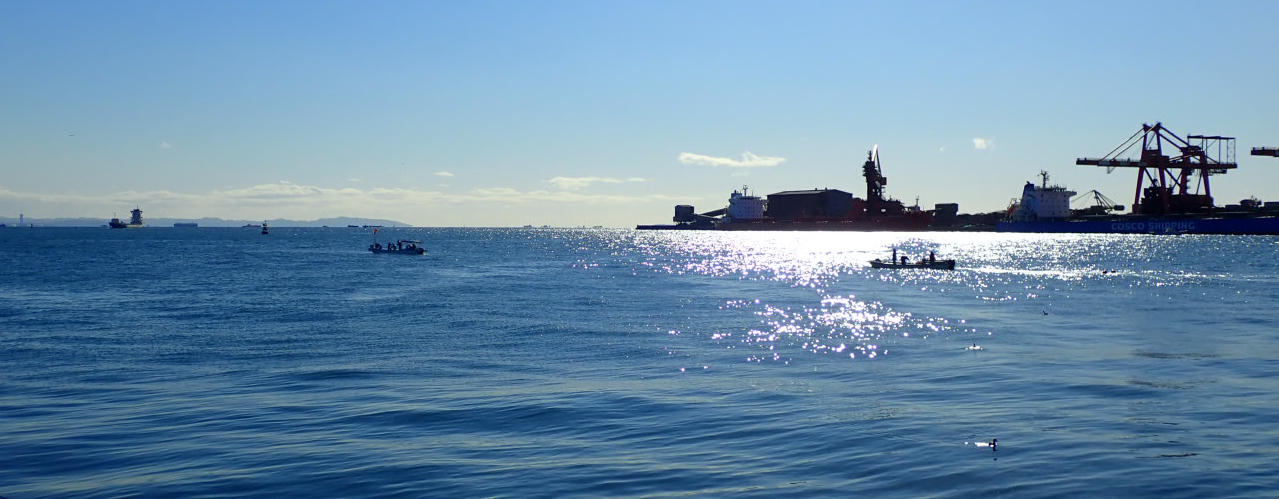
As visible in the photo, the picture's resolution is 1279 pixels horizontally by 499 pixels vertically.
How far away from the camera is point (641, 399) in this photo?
21.8 m

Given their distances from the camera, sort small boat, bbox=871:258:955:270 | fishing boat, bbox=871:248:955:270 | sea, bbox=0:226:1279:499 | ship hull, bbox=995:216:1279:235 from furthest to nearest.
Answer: ship hull, bbox=995:216:1279:235, small boat, bbox=871:258:955:270, fishing boat, bbox=871:248:955:270, sea, bbox=0:226:1279:499

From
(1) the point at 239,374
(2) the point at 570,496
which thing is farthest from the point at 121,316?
(2) the point at 570,496

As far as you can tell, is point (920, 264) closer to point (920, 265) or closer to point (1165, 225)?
point (920, 265)

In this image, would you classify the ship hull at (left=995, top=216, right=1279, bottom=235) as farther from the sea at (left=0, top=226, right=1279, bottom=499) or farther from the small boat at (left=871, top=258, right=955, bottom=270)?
the sea at (left=0, top=226, right=1279, bottom=499)

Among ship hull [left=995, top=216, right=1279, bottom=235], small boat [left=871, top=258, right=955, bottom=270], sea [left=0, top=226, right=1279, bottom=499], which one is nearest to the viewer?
sea [left=0, top=226, right=1279, bottom=499]

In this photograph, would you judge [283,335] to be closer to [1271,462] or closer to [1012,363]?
[1012,363]

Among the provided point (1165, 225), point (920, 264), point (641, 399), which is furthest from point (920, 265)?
point (1165, 225)

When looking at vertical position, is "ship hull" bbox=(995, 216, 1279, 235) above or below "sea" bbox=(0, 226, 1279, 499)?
above

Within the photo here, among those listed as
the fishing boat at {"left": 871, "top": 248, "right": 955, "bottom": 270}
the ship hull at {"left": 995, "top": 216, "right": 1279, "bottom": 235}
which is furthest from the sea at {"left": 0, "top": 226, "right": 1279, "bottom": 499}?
the ship hull at {"left": 995, "top": 216, "right": 1279, "bottom": 235}

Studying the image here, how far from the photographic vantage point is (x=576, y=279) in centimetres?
7600

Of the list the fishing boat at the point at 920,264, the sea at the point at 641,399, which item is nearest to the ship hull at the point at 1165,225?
the fishing boat at the point at 920,264

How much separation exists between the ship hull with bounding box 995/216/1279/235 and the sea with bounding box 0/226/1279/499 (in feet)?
413

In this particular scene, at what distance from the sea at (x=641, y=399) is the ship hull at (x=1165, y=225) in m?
126

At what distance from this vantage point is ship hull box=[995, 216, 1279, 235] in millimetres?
152500
